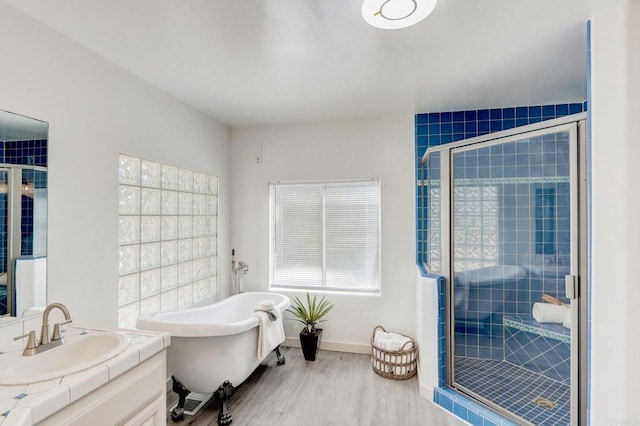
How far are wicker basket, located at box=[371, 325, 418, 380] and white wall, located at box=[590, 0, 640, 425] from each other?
1.37m

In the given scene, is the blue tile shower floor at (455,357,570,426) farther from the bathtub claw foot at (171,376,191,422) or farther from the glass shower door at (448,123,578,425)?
the bathtub claw foot at (171,376,191,422)

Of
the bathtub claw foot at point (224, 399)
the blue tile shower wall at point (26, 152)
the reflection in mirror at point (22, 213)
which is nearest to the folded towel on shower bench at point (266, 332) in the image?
the bathtub claw foot at point (224, 399)

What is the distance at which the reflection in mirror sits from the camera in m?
1.49

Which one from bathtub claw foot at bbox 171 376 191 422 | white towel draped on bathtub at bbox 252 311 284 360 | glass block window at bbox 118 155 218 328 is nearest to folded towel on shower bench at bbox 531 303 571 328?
white towel draped on bathtub at bbox 252 311 284 360

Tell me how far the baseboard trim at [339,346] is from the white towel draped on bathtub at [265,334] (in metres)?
0.78

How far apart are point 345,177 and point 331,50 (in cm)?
156

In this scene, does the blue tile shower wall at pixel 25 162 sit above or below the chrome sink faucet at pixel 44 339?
above

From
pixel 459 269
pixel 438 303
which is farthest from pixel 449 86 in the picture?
pixel 438 303

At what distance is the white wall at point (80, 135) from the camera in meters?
1.56

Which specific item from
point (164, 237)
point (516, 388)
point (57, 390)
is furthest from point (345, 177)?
point (57, 390)

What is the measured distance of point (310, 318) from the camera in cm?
318

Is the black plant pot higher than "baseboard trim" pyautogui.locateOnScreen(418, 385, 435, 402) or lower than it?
higher

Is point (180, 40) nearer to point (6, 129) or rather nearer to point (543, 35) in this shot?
point (6, 129)

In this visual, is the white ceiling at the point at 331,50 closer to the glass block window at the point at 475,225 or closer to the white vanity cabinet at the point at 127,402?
the glass block window at the point at 475,225
